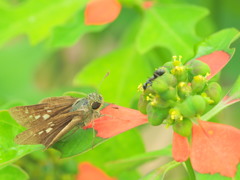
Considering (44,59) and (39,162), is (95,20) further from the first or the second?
(44,59)

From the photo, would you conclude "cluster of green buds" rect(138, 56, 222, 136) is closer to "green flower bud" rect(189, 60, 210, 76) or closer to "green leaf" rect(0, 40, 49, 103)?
"green flower bud" rect(189, 60, 210, 76)

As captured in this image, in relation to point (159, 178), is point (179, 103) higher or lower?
higher

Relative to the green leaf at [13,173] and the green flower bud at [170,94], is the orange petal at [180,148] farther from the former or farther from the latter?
the green leaf at [13,173]

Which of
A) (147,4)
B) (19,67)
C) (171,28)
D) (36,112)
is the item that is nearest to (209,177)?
(36,112)

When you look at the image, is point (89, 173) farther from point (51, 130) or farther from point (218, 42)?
point (218, 42)

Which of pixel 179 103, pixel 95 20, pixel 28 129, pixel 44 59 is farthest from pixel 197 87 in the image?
pixel 44 59

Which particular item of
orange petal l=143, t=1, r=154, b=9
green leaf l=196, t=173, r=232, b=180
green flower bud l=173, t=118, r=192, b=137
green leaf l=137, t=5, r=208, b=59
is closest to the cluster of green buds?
green flower bud l=173, t=118, r=192, b=137
